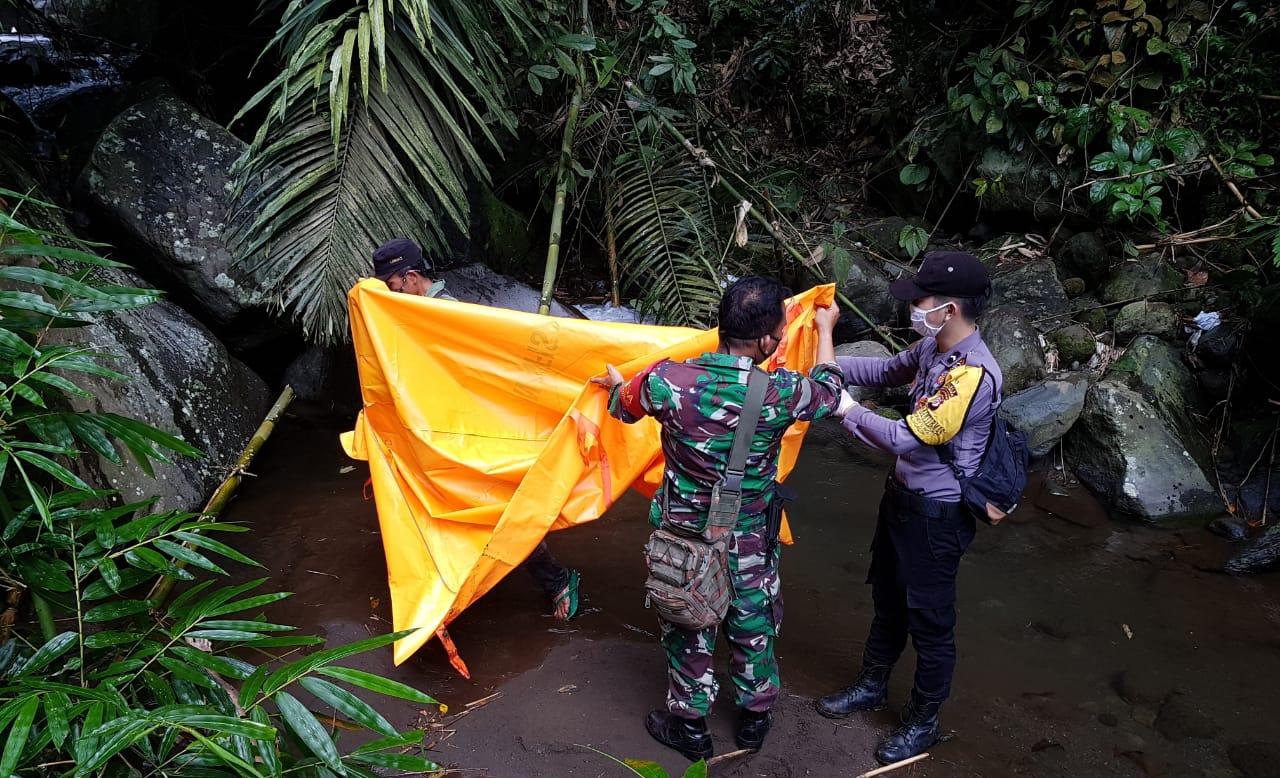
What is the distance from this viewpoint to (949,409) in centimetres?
234

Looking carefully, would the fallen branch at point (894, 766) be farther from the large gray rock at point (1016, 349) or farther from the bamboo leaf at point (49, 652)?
the large gray rock at point (1016, 349)

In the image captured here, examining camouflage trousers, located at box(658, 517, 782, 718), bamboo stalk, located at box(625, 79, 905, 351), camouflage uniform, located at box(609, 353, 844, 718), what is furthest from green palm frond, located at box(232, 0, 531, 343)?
camouflage trousers, located at box(658, 517, 782, 718)

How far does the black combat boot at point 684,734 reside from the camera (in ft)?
8.54

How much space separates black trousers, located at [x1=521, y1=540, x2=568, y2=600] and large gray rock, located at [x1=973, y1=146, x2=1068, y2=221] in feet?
15.4

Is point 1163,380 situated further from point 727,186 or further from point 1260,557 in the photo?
point 727,186

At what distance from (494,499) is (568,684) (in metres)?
0.71

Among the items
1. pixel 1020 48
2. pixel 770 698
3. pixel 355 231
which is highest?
pixel 1020 48

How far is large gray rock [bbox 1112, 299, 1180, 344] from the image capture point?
5.22 metres

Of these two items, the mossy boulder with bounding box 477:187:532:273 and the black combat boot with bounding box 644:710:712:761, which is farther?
the mossy boulder with bounding box 477:187:532:273

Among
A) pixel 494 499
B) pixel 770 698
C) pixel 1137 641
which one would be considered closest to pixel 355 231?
pixel 494 499

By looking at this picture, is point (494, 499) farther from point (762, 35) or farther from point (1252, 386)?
point (762, 35)

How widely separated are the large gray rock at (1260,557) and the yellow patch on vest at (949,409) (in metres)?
2.61

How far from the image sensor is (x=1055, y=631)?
3492mm

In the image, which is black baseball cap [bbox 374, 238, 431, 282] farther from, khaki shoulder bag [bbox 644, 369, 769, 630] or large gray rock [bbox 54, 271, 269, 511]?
khaki shoulder bag [bbox 644, 369, 769, 630]
